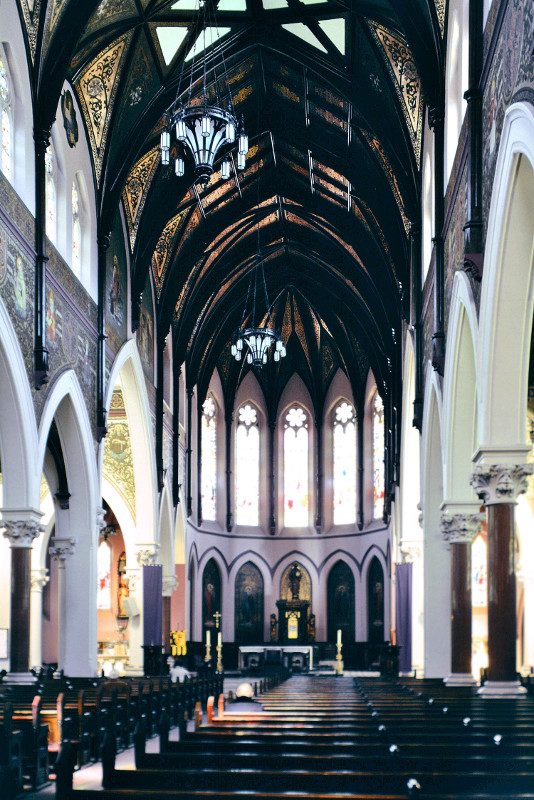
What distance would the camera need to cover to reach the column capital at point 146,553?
2859 cm

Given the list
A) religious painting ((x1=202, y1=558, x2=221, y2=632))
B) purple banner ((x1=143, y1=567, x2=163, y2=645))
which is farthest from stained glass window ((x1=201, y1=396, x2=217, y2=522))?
purple banner ((x1=143, y1=567, x2=163, y2=645))

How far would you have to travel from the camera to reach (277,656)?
124 feet

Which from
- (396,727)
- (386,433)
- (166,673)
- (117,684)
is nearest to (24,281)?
(117,684)

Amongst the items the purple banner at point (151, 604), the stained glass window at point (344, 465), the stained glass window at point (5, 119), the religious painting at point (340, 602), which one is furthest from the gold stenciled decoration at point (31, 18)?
the religious painting at point (340, 602)

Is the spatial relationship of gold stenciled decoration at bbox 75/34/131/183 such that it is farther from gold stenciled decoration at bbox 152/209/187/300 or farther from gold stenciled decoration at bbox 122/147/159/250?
gold stenciled decoration at bbox 152/209/187/300

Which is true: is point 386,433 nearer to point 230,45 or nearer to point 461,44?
point 230,45

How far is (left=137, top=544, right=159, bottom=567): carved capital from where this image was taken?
28.6 m

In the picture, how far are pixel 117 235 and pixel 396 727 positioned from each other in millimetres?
18574

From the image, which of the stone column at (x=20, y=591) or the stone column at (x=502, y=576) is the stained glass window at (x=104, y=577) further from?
the stone column at (x=502, y=576)

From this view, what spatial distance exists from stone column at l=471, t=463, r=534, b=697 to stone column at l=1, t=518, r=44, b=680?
8183 millimetres

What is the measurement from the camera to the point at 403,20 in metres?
17.8

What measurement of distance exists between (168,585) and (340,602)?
11.0 m

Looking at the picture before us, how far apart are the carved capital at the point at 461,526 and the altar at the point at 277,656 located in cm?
2103

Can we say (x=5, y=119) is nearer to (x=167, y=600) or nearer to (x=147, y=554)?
(x=147, y=554)
